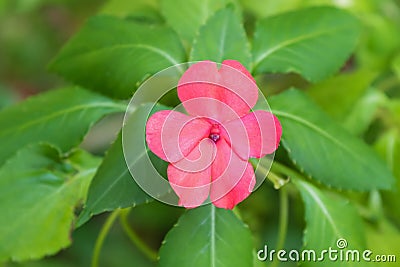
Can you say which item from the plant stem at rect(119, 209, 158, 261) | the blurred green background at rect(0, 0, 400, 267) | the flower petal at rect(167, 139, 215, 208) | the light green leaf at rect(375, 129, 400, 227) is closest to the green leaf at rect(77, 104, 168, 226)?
the flower petal at rect(167, 139, 215, 208)

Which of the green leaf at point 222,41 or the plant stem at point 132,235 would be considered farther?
the plant stem at point 132,235

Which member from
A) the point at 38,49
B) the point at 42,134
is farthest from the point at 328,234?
the point at 38,49

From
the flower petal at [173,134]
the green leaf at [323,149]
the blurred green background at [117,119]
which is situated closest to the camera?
the flower petal at [173,134]

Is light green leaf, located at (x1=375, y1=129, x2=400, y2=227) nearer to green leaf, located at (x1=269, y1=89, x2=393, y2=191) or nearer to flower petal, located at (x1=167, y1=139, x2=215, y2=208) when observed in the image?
green leaf, located at (x1=269, y1=89, x2=393, y2=191)

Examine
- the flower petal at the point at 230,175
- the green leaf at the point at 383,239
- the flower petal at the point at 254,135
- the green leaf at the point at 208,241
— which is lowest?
the green leaf at the point at 383,239

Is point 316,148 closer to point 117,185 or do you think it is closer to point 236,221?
point 236,221

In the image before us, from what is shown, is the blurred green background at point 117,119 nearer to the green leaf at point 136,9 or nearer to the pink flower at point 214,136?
the green leaf at point 136,9

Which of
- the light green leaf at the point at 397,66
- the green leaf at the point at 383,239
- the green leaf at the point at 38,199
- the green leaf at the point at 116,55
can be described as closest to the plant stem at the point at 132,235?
the green leaf at the point at 38,199

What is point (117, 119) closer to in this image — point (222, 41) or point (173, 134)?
point (222, 41)
